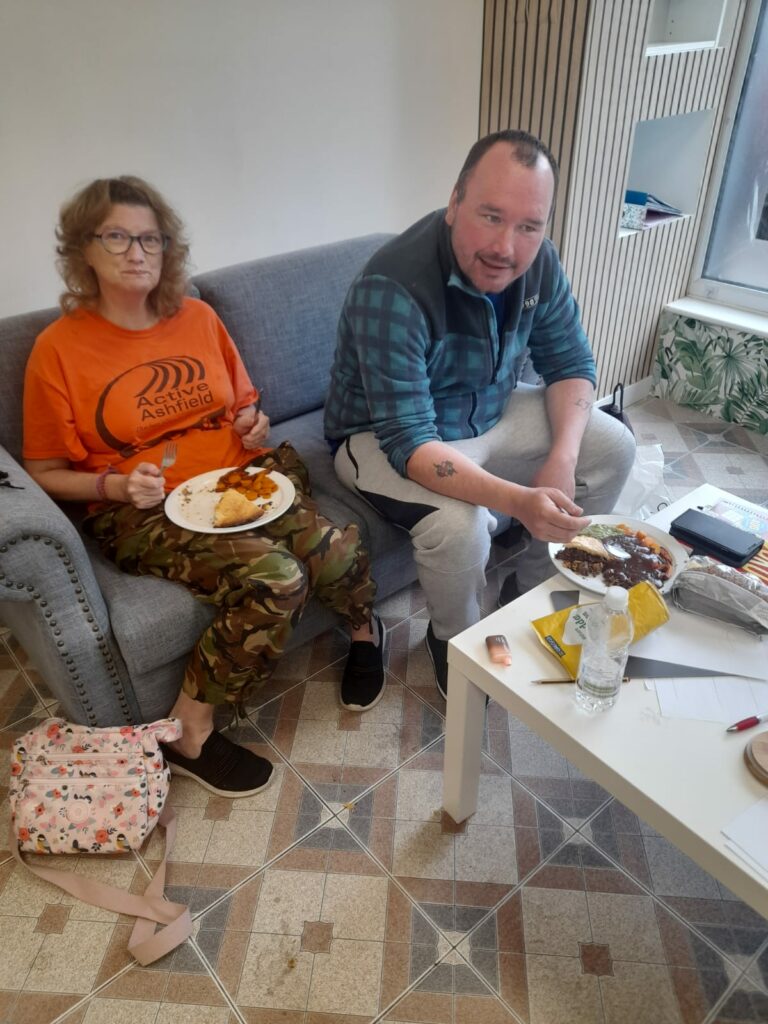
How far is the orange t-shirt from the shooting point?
1487mm

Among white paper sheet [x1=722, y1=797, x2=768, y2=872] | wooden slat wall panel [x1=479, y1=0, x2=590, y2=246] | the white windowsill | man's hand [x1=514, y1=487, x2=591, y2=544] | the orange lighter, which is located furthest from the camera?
the white windowsill

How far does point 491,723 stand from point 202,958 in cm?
75

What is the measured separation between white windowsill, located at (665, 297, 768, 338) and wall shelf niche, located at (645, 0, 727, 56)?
0.87 metres

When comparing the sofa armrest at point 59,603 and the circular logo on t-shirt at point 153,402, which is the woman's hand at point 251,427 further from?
the sofa armrest at point 59,603

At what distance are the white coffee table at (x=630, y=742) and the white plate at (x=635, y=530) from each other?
0.22 feet

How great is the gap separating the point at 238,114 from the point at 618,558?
4.94 feet

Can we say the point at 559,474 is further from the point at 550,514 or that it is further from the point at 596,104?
the point at 596,104

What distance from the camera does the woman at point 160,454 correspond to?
1442 millimetres

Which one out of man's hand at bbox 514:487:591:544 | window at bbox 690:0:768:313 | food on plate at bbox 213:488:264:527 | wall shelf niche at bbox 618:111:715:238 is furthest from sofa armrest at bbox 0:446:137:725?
window at bbox 690:0:768:313

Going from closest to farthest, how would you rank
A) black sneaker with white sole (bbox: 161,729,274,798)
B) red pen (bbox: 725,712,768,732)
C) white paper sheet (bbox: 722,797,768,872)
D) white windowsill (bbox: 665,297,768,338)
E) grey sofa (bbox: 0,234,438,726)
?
white paper sheet (bbox: 722,797,768,872) → red pen (bbox: 725,712,768,732) → grey sofa (bbox: 0,234,438,726) → black sneaker with white sole (bbox: 161,729,274,798) → white windowsill (bbox: 665,297,768,338)

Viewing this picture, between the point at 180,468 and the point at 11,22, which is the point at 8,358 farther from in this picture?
the point at 11,22

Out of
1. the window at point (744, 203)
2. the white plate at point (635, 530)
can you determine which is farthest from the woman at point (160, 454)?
the window at point (744, 203)

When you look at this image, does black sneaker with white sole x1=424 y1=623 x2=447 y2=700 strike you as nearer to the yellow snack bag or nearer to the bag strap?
the yellow snack bag

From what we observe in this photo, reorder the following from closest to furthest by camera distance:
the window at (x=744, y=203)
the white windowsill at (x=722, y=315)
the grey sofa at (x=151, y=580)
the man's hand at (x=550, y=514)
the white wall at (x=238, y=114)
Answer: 1. the grey sofa at (x=151, y=580)
2. the man's hand at (x=550, y=514)
3. the white wall at (x=238, y=114)
4. the window at (x=744, y=203)
5. the white windowsill at (x=722, y=315)
